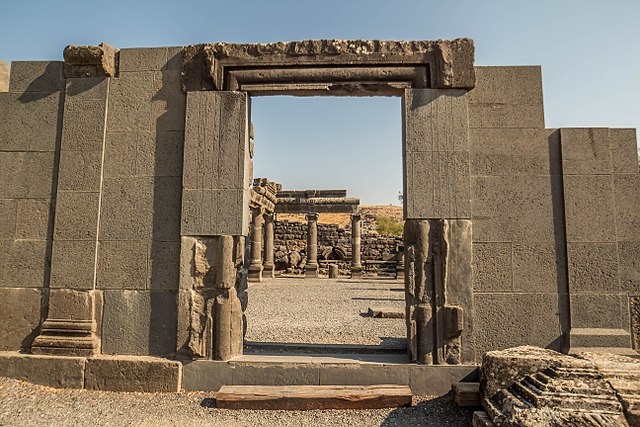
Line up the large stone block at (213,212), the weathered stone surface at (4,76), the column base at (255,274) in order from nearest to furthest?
the large stone block at (213,212) → the weathered stone surface at (4,76) → the column base at (255,274)

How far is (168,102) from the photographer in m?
5.25

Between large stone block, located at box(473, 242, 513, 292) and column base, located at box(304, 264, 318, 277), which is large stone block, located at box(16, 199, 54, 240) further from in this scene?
column base, located at box(304, 264, 318, 277)

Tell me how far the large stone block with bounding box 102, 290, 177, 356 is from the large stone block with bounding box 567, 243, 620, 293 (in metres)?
4.52

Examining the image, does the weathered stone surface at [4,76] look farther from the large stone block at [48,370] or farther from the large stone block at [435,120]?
the large stone block at [435,120]

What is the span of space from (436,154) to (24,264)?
505 centimetres

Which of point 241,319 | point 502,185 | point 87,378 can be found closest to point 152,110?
point 241,319

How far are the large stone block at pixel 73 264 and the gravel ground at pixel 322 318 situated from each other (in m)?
3.10

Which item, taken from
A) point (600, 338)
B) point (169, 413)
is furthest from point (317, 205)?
point (169, 413)

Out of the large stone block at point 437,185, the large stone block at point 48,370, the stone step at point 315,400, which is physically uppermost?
→ the large stone block at point 437,185

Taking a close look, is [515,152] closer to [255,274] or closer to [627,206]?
[627,206]

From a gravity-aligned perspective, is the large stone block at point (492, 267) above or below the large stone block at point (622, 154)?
below

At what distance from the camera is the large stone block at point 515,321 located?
4.76m

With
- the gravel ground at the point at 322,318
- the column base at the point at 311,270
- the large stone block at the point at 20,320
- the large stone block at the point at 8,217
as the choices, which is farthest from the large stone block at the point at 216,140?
the column base at the point at 311,270

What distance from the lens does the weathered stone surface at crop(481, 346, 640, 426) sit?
3.21 meters
